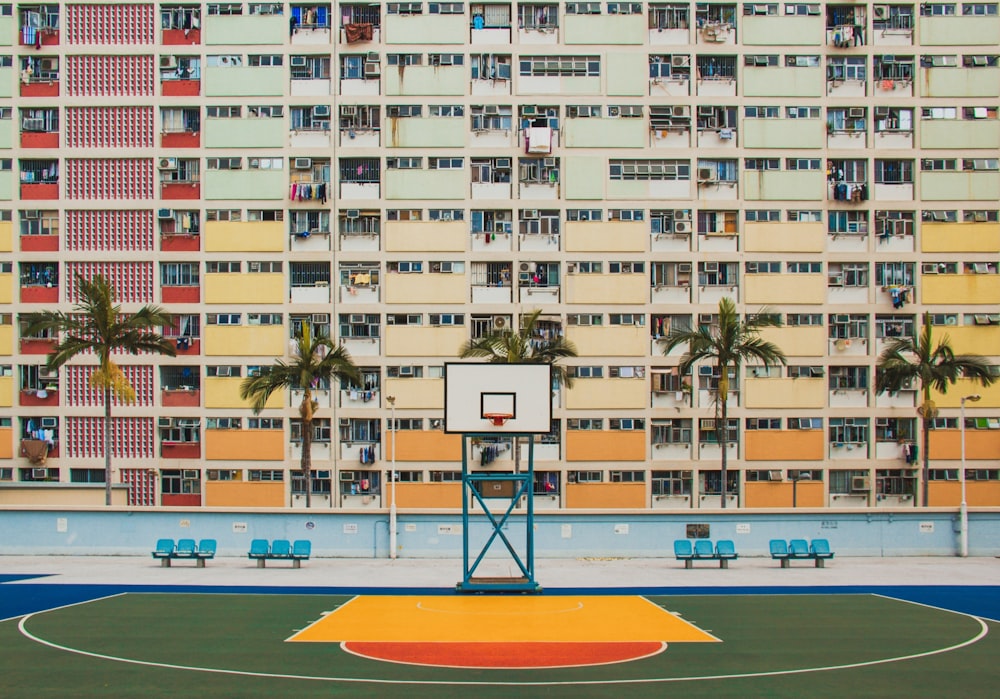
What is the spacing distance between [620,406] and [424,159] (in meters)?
17.8

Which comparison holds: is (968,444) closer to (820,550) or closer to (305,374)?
(820,550)

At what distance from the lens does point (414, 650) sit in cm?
2391

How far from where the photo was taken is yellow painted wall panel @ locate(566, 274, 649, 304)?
6241cm

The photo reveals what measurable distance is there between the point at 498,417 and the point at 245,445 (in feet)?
103

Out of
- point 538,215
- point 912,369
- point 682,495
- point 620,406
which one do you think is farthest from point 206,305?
point 912,369

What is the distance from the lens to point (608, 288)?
62625 mm

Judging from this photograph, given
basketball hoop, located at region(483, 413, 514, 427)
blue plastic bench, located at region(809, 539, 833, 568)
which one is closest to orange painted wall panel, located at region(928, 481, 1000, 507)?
blue plastic bench, located at region(809, 539, 833, 568)

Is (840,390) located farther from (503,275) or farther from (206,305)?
(206,305)

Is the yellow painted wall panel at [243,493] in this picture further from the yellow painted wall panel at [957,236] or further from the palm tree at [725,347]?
the yellow painted wall panel at [957,236]

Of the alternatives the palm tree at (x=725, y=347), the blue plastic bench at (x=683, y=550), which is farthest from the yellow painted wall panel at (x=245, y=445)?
the blue plastic bench at (x=683, y=550)

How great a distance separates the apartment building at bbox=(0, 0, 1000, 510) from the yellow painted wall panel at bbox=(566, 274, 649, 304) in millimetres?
160

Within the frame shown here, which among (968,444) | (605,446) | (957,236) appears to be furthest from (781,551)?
(957,236)

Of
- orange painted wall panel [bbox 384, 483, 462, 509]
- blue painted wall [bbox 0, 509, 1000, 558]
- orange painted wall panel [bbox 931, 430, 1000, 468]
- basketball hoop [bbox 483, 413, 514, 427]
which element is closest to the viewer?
basketball hoop [bbox 483, 413, 514, 427]

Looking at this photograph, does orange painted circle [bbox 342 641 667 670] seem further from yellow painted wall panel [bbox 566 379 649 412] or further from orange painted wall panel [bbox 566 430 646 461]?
yellow painted wall panel [bbox 566 379 649 412]
